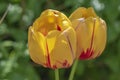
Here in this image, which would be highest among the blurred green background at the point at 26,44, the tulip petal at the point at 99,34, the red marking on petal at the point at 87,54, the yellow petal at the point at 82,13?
the yellow petal at the point at 82,13

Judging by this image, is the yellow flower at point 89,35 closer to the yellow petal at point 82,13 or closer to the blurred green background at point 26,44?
the yellow petal at point 82,13

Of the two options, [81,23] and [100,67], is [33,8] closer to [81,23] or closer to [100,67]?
[100,67]

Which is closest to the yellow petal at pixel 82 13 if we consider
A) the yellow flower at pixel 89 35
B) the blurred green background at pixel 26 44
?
the yellow flower at pixel 89 35

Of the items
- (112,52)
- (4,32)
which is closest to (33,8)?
(4,32)

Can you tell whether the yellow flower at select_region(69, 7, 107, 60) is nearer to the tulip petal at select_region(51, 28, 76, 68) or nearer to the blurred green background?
the tulip petal at select_region(51, 28, 76, 68)

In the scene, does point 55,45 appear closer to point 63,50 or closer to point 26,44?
point 63,50

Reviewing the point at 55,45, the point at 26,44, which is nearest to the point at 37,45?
the point at 55,45

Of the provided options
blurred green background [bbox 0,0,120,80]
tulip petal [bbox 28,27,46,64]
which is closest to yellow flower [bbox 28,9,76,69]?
tulip petal [bbox 28,27,46,64]
